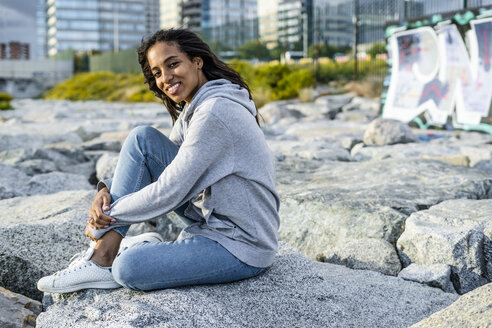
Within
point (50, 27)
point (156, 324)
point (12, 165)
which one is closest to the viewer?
point (156, 324)

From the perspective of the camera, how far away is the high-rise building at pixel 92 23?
77.4m

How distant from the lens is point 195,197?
2262 millimetres

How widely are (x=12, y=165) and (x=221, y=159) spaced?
3604 mm

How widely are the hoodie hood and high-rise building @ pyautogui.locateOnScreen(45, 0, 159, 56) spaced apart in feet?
250

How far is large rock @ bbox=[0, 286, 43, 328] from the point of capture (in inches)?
81.1

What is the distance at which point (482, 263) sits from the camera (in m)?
2.63

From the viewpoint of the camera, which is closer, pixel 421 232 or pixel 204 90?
pixel 204 90

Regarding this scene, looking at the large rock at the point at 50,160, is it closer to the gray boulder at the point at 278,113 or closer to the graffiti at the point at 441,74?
the gray boulder at the point at 278,113

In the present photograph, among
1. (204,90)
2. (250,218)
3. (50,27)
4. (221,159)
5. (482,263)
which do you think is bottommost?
(482,263)

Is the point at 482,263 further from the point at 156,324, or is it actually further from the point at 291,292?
the point at 156,324

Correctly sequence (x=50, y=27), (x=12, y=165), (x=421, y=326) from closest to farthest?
(x=421, y=326) < (x=12, y=165) < (x=50, y=27)

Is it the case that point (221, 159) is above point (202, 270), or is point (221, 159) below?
above

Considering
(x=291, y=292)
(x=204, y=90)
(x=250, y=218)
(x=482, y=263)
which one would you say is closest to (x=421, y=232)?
(x=482, y=263)

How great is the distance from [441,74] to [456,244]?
21.7ft
